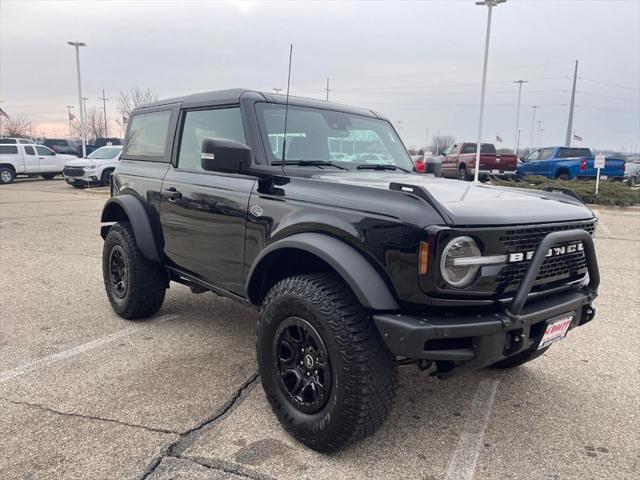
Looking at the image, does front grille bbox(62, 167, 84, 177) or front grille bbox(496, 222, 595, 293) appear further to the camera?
front grille bbox(62, 167, 84, 177)

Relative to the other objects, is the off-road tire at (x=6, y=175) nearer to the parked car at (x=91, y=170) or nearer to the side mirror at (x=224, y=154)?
the parked car at (x=91, y=170)

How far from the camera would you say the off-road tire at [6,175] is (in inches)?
866

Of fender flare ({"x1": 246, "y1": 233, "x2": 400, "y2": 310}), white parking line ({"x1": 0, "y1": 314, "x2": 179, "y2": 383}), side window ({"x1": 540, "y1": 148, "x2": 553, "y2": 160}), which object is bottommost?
white parking line ({"x1": 0, "y1": 314, "x2": 179, "y2": 383})

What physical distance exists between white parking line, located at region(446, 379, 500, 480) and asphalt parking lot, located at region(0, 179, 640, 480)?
0.4 inches

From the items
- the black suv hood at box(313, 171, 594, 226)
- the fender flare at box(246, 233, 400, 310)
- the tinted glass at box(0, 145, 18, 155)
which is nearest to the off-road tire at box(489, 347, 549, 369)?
the black suv hood at box(313, 171, 594, 226)

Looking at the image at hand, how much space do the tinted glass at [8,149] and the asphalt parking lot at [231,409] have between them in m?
20.6

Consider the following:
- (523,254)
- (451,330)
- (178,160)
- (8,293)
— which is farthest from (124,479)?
(8,293)

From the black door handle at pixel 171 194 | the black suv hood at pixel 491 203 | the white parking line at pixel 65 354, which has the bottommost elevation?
the white parking line at pixel 65 354

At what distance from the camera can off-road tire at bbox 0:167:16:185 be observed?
72.2 ft

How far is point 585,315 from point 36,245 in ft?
26.6

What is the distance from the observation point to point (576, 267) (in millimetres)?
2895

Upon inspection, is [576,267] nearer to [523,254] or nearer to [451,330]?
[523,254]

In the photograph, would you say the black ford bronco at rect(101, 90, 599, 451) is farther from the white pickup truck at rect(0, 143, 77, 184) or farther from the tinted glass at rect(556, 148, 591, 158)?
the white pickup truck at rect(0, 143, 77, 184)

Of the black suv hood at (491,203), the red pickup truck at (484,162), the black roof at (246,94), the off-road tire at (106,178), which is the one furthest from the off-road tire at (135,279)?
the red pickup truck at (484,162)
